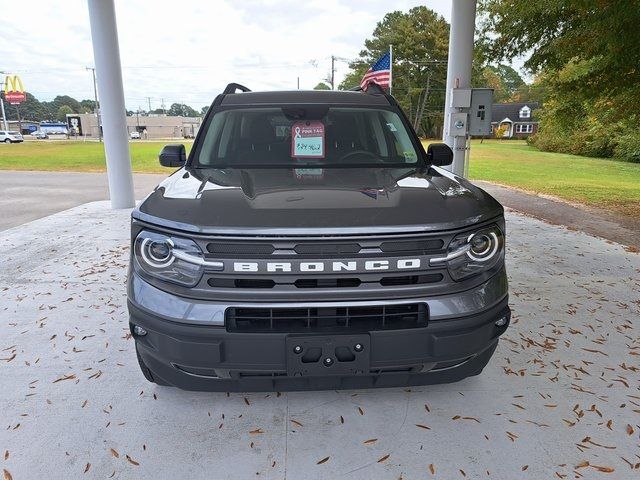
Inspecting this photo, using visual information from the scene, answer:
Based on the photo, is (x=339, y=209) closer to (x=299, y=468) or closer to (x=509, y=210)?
(x=299, y=468)

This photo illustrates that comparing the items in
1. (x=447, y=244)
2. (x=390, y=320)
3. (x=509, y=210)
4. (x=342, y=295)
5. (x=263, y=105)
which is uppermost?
(x=263, y=105)

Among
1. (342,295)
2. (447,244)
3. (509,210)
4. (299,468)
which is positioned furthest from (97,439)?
(509,210)

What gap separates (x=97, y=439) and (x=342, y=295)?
1476mm

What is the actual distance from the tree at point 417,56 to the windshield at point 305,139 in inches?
2115

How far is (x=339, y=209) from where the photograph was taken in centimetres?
218

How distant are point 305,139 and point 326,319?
1.64 metres

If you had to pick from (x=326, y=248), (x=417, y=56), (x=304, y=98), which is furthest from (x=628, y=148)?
(x=417, y=56)

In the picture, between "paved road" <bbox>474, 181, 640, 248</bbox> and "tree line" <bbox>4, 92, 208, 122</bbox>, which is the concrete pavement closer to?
"paved road" <bbox>474, 181, 640, 248</bbox>

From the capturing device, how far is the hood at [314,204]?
2.07m

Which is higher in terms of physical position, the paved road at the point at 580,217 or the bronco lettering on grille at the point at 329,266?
the bronco lettering on grille at the point at 329,266

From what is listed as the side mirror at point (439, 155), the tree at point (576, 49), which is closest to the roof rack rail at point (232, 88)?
the side mirror at point (439, 155)

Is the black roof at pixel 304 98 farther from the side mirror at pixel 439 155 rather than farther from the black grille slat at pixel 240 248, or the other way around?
the black grille slat at pixel 240 248

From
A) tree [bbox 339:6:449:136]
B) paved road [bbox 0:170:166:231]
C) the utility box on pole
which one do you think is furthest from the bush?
tree [bbox 339:6:449:136]

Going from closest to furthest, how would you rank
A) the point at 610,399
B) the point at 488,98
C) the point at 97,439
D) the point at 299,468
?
the point at 299,468 < the point at 97,439 < the point at 610,399 < the point at 488,98
